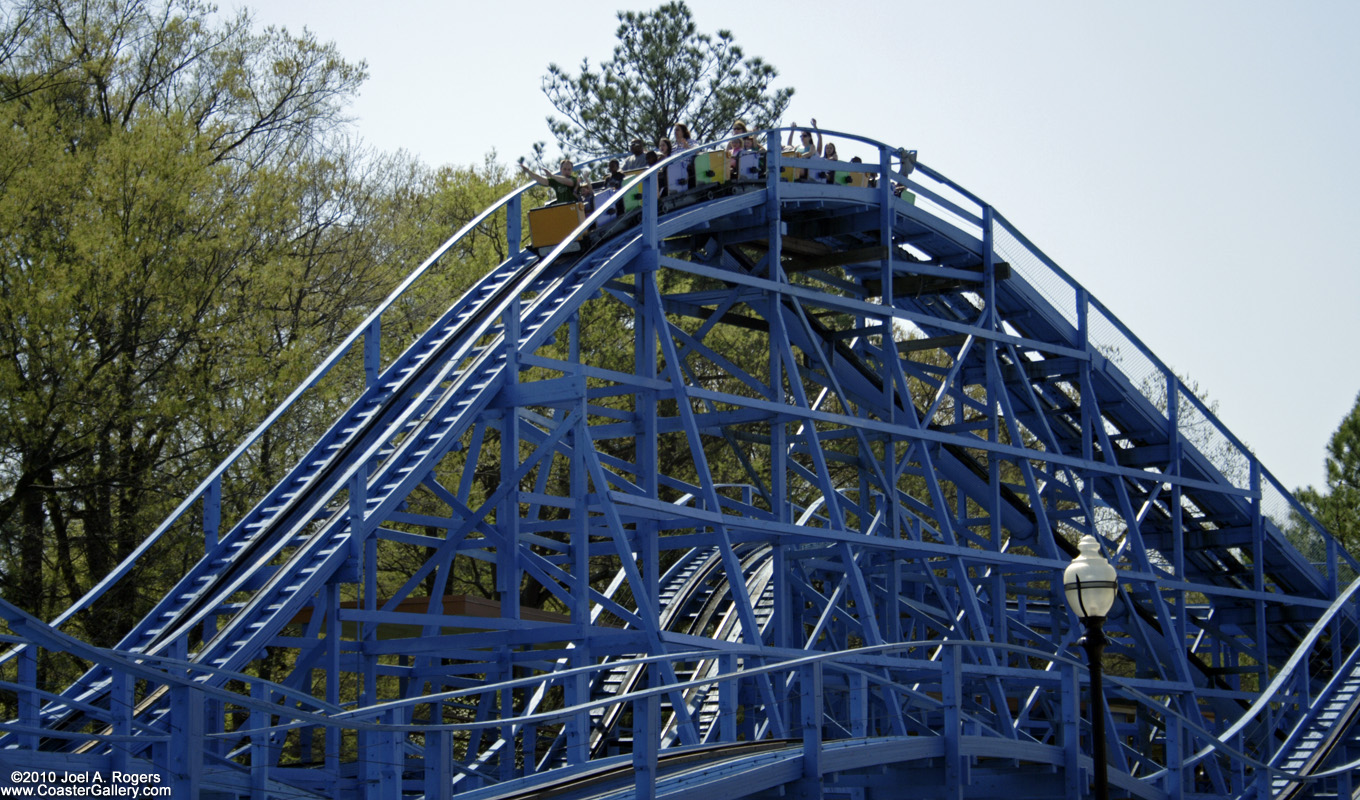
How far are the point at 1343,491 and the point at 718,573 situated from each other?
31.3 metres

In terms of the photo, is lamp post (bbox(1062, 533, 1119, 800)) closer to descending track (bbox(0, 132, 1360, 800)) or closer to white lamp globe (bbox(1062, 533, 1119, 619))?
white lamp globe (bbox(1062, 533, 1119, 619))

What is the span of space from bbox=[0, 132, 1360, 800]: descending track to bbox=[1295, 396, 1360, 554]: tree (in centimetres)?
1692

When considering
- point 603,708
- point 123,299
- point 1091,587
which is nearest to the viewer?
point 1091,587

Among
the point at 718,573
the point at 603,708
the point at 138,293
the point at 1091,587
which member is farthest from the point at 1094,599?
the point at 138,293

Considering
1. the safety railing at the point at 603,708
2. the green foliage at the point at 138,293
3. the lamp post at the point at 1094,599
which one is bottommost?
the safety railing at the point at 603,708

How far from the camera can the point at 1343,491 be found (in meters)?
49.1

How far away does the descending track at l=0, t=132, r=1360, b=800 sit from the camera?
12.9 m

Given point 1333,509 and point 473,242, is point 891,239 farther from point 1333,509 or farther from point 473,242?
point 1333,509

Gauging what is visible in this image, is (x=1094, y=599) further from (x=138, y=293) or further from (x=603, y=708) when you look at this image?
(x=138, y=293)

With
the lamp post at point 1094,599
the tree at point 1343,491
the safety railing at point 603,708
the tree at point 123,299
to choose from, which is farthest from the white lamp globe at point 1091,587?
the tree at point 1343,491

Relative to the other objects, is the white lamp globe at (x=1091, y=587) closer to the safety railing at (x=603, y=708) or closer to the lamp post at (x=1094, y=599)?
the lamp post at (x=1094, y=599)

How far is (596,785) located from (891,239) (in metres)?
12.5

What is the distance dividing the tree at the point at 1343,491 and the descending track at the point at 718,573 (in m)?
16.9

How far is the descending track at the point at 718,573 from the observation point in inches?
510
